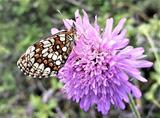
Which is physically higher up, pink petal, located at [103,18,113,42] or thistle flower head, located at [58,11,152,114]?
pink petal, located at [103,18,113,42]

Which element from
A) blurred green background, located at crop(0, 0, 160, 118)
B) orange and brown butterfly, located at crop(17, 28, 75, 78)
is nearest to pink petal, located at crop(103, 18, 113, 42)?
orange and brown butterfly, located at crop(17, 28, 75, 78)

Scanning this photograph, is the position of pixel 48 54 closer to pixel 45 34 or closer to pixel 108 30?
pixel 108 30

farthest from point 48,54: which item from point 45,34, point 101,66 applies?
point 45,34

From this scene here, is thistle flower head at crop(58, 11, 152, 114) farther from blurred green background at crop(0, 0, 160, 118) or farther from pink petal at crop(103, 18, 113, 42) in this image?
blurred green background at crop(0, 0, 160, 118)

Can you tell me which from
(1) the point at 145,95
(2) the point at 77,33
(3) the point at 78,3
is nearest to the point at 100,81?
(2) the point at 77,33

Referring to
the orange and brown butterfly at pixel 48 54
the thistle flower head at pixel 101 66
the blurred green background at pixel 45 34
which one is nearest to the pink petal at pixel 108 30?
the thistle flower head at pixel 101 66

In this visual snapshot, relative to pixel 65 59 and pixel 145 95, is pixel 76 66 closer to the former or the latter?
pixel 65 59
